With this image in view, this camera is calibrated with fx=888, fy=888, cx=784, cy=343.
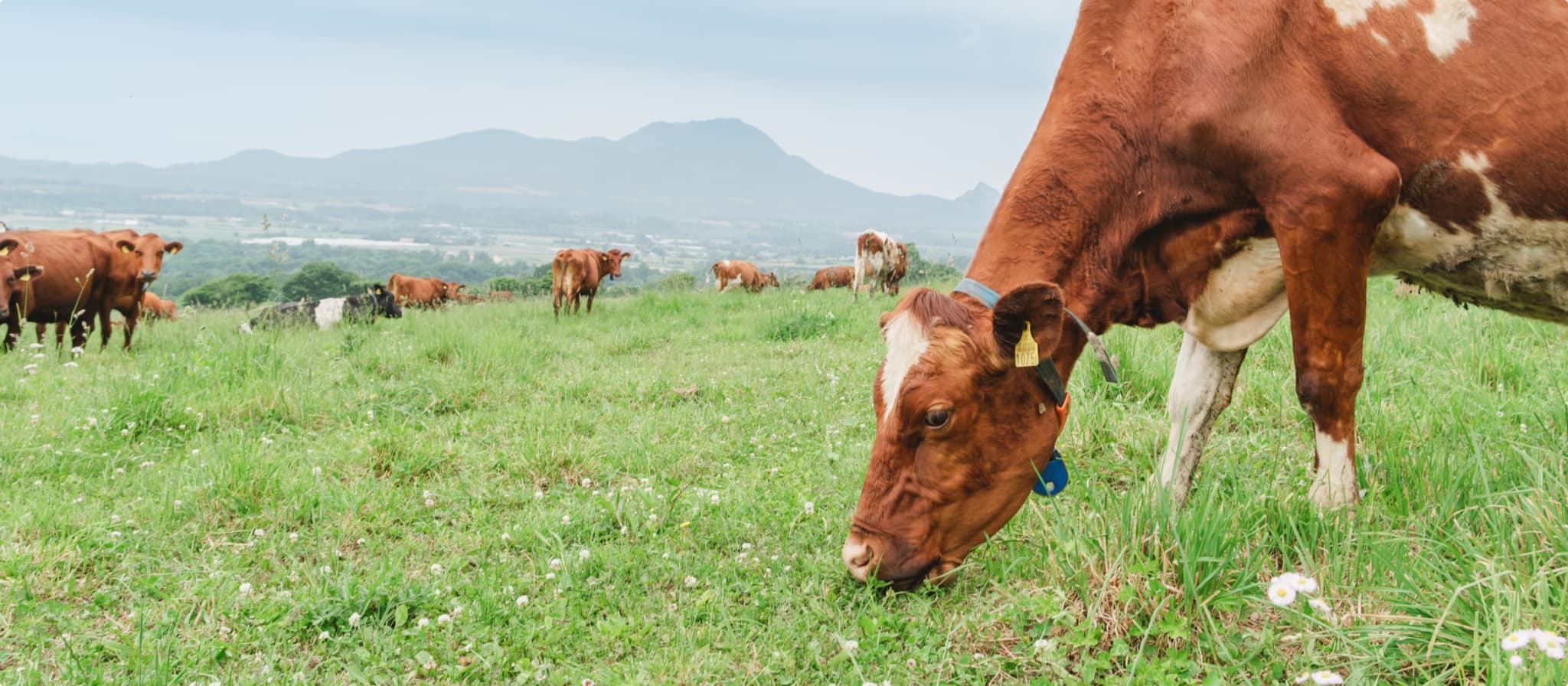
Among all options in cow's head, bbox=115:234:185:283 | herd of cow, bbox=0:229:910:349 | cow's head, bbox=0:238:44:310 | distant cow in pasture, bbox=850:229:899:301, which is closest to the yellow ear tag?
herd of cow, bbox=0:229:910:349

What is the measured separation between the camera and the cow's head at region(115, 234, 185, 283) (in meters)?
11.2

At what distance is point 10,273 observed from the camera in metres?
9.57

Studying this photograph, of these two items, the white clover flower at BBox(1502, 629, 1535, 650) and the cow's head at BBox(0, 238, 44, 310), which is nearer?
the white clover flower at BBox(1502, 629, 1535, 650)

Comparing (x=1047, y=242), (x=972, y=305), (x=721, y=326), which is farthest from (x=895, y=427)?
(x=721, y=326)

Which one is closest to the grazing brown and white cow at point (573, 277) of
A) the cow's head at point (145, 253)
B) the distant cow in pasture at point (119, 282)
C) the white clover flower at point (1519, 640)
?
the cow's head at point (145, 253)

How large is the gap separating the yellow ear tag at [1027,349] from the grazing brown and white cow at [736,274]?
73.0 ft

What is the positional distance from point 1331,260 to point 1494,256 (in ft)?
2.19

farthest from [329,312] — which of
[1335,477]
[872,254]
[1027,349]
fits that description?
[1335,477]

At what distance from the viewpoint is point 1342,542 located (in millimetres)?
2713

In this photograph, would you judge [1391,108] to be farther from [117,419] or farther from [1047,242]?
[117,419]

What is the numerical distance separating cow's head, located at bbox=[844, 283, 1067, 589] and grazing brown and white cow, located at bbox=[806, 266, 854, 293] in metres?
24.8

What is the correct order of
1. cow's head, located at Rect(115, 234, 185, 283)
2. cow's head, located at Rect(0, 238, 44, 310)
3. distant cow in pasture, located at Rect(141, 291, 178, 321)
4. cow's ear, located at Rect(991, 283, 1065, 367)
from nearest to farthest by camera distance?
cow's ear, located at Rect(991, 283, 1065, 367), cow's head, located at Rect(0, 238, 44, 310), cow's head, located at Rect(115, 234, 185, 283), distant cow in pasture, located at Rect(141, 291, 178, 321)

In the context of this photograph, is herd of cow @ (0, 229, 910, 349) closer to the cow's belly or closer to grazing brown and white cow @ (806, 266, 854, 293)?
the cow's belly

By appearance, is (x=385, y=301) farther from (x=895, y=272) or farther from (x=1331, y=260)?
(x=1331, y=260)
